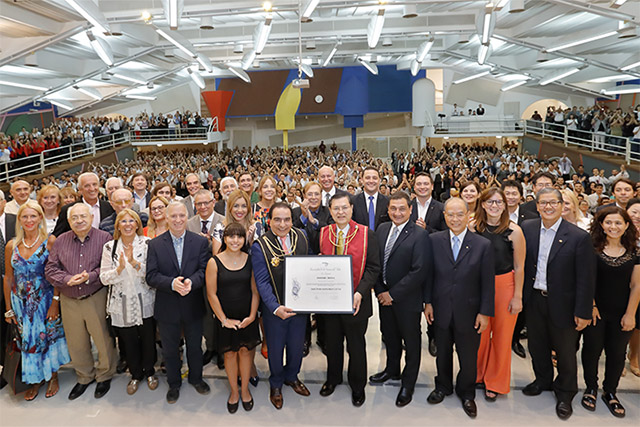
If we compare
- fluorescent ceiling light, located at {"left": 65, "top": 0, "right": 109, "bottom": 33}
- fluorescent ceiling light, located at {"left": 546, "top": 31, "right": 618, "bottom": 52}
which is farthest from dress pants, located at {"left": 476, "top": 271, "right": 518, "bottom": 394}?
fluorescent ceiling light, located at {"left": 546, "top": 31, "right": 618, "bottom": 52}

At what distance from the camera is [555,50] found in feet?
49.6

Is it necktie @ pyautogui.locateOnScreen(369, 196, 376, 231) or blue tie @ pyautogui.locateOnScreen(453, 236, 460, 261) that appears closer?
blue tie @ pyautogui.locateOnScreen(453, 236, 460, 261)

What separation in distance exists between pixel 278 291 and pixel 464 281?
1.35 metres

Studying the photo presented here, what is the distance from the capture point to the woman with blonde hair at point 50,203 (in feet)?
13.7

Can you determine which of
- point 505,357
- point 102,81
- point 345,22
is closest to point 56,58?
point 102,81

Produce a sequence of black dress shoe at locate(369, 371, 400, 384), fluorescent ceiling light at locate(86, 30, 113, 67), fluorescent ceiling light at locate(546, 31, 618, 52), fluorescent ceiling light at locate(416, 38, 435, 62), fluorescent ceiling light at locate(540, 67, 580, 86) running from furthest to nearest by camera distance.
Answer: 1. fluorescent ceiling light at locate(540, 67, 580, 86)
2. fluorescent ceiling light at locate(416, 38, 435, 62)
3. fluorescent ceiling light at locate(546, 31, 618, 52)
4. fluorescent ceiling light at locate(86, 30, 113, 67)
5. black dress shoe at locate(369, 371, 400, 384)

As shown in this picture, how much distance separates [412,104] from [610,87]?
9573mm

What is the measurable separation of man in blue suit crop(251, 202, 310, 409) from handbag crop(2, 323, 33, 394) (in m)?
2.04

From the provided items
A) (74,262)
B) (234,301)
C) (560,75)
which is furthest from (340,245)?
(560,75)

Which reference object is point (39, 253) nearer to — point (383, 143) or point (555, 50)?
point (555, 50)

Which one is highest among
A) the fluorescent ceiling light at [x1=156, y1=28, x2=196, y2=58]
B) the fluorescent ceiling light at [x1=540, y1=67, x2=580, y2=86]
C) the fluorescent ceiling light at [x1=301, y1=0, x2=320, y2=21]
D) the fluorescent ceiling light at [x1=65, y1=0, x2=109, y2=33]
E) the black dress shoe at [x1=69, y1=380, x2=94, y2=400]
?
the fluorescent ceiling light at [x1=540, y1=67, x2=580, y2=86]

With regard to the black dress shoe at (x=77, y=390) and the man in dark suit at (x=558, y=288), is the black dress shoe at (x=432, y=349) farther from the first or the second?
Answer: the black dress shoe at (x=77, y=390)

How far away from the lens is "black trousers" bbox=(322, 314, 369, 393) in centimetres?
335

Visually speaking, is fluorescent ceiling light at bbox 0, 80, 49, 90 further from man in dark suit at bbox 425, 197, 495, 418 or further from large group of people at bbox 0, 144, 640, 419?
man in dark suit at bbox 425, 197, 495, 418
